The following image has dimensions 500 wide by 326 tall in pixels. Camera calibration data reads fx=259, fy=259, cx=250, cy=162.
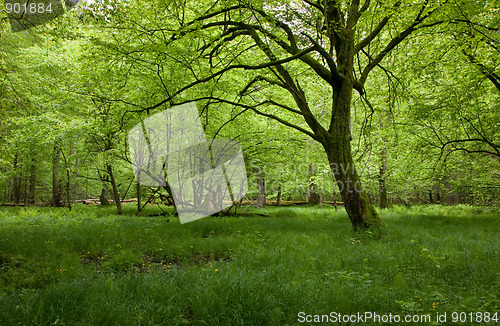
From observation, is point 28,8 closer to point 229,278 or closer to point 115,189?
point 229,278

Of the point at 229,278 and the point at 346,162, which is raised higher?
the point at 346,162

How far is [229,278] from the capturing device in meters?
3.70

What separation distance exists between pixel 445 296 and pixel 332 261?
1.78 meters

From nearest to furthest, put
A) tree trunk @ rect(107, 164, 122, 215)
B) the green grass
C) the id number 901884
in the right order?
1. the green grass
2. the id number 901884
3. tree trunk @ rect(107, 164, 122, 215)

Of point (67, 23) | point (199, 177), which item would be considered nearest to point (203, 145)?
point (199, 177)

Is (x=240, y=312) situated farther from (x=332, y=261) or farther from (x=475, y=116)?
(x=475, y=116)

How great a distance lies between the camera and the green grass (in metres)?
2.87

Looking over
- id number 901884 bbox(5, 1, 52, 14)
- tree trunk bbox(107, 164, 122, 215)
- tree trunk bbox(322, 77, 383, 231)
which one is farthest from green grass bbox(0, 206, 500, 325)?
tree trunk bbox(107, 164, 122, 215)

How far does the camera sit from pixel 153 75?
851 centimetres

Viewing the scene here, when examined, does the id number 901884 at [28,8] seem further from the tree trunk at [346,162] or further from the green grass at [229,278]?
the tree trunk at [346,162]

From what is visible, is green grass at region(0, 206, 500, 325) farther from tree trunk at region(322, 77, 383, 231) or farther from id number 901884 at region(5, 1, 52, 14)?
id number 901884 at region(5, 1, 52, 14)

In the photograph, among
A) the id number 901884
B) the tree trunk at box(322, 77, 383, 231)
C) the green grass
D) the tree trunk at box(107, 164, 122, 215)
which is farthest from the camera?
the tree trunk at box(107, 164, 122, 215)

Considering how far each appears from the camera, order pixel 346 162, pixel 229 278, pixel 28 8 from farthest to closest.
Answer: pixel 346 162 → pixel 28 8 → pixel 229 278

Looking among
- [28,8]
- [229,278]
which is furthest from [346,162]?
[28,8]
